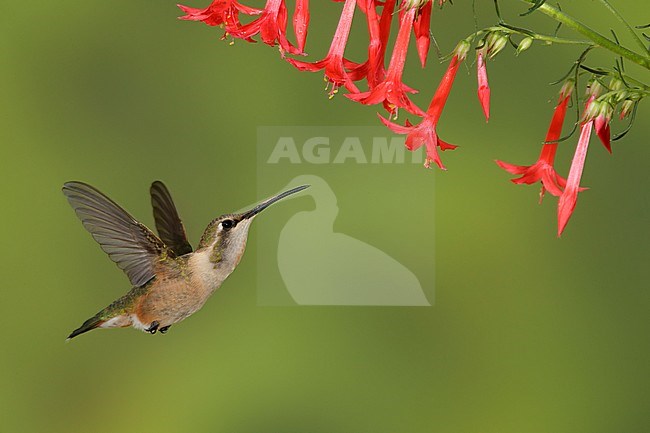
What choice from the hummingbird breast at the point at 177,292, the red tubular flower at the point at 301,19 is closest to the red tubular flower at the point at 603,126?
the red tubular flower at the point at 301,19

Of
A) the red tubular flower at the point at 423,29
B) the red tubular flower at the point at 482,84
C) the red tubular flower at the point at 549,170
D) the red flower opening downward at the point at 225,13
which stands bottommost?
the red tubular flower at the point at 549,170

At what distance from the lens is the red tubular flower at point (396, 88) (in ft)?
2.04

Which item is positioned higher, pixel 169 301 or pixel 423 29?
pixel 423 29

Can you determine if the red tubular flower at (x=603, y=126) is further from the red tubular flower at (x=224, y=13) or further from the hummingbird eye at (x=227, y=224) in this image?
the hummingbird eye at (x=227, y=224)

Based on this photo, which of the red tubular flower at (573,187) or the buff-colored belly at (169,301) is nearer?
the red tubular flower at (573,187)

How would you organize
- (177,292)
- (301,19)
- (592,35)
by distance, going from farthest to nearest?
(177,292), (301,19), (592,35)

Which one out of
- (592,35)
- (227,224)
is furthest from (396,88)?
(227,224)

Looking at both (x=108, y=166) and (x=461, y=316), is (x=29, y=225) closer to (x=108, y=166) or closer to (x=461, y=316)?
(x=108, y=166)

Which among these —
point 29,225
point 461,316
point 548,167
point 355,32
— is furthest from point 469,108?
point 548,167

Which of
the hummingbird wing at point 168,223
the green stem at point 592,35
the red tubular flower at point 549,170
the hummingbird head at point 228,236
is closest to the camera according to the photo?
the green stem at point 592,35

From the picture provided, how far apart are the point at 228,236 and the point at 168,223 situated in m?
0.18

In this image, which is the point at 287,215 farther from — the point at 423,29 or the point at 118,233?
the point at 423,29

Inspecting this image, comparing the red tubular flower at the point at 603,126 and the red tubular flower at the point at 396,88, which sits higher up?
the red tubular flower at the point at 396,88

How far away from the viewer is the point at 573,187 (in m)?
0.73
